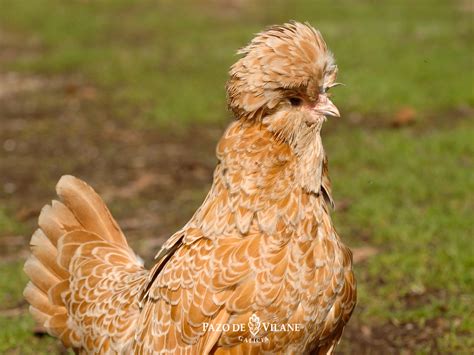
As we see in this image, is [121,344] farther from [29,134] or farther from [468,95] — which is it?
[468,95]

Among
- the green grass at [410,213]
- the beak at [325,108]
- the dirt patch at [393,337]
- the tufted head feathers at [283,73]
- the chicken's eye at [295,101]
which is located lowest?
the dirt patch at [393,337]

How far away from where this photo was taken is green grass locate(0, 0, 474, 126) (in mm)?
10000

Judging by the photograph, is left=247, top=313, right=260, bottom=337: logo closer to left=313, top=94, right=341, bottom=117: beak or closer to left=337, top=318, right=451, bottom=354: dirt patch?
left=313, top=94, right=341, bottom=117: beak

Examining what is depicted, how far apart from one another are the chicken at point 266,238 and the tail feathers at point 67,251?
0.77 metres

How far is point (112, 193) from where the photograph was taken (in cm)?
748

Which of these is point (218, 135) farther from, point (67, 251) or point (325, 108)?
point (325, 108)

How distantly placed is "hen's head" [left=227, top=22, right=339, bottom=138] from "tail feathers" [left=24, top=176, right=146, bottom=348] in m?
1.30

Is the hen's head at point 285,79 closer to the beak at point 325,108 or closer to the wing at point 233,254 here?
the beak at point 325,108

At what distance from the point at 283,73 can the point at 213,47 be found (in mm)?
10350

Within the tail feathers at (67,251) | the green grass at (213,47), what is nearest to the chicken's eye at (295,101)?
the tail feathers at (67,251)

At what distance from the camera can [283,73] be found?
2.87 meters

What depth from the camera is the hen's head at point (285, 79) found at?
114 inches

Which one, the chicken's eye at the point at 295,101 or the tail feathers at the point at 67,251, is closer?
the chicken's eye at the point at 295,101

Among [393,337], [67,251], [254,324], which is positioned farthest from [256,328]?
[393,337]
